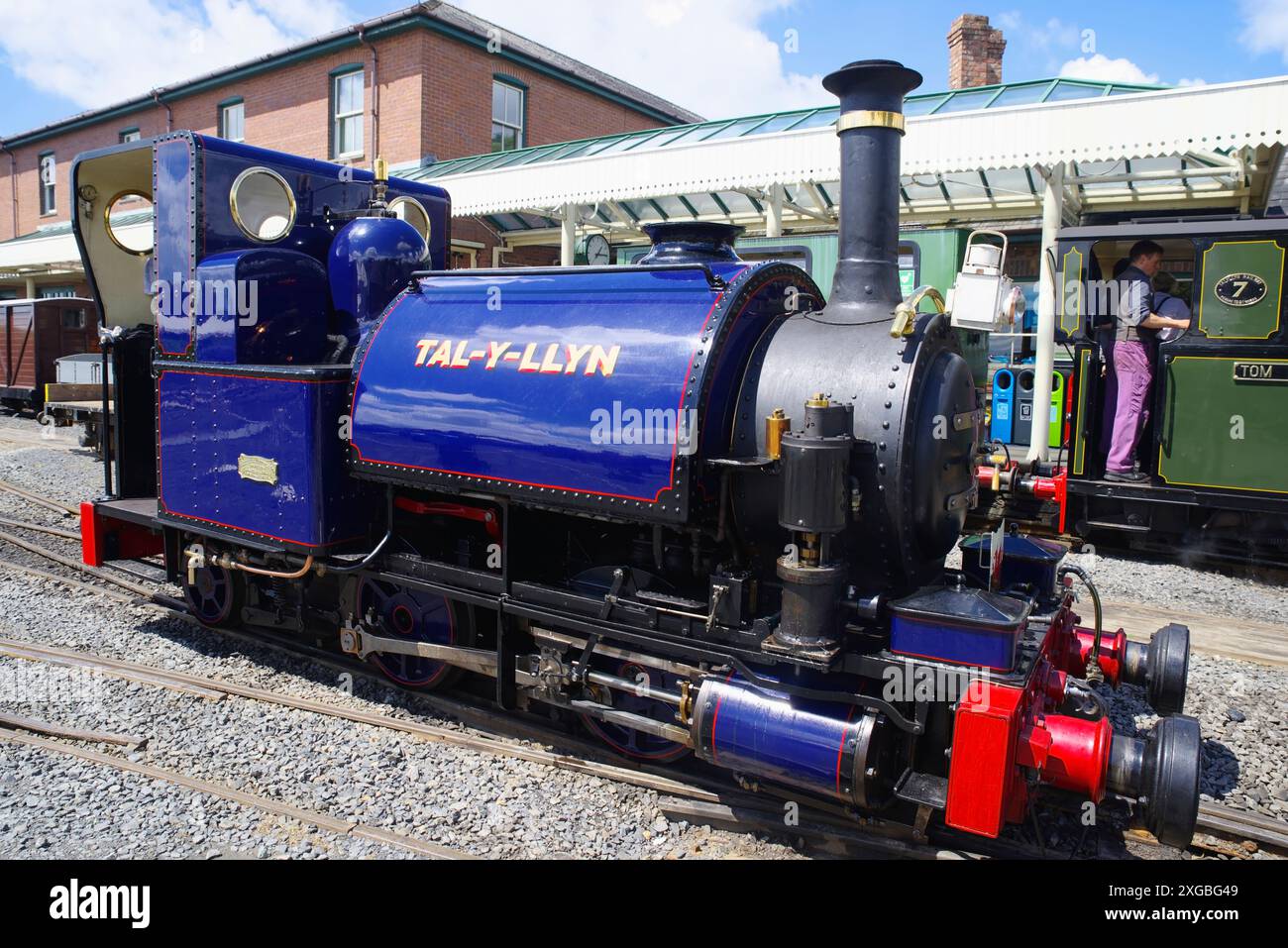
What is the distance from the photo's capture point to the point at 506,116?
71.4 feet

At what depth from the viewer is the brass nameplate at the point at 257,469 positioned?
17.4 feet

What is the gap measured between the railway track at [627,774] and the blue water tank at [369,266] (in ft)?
7.07

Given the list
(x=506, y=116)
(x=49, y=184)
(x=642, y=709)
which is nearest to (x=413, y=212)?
(x=642, y=709)

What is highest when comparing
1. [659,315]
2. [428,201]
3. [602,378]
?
[428,201]

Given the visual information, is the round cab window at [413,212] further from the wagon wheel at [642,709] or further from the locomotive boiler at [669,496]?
the wagon wheel at [642,709]

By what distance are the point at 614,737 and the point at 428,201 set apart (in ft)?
13.5

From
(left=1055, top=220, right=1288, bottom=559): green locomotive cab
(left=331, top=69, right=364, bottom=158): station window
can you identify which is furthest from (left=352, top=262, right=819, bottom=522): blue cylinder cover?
(left=331, top=69, right=364, bottom=158): station window

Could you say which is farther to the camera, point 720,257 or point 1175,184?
point 1175,184

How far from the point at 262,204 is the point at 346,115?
16634 mm

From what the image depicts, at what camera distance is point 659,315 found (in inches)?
161

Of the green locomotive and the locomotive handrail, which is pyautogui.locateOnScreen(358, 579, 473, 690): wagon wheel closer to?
the locomotive handrail

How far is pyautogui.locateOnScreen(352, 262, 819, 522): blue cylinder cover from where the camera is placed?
3912 mm
